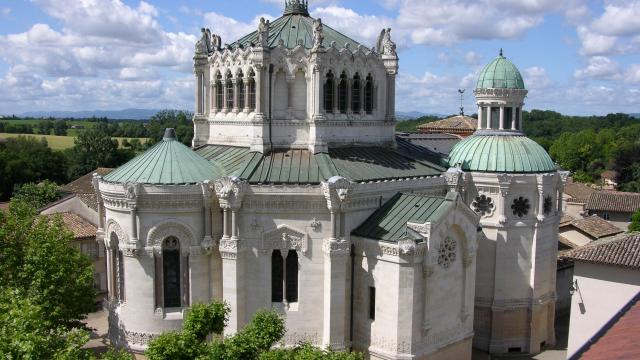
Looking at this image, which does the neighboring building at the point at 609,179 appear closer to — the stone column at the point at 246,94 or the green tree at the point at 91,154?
the green tree at the point at 91,154

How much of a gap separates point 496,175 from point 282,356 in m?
22.5

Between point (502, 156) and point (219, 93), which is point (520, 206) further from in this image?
point (219, 93)

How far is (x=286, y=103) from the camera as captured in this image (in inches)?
1469

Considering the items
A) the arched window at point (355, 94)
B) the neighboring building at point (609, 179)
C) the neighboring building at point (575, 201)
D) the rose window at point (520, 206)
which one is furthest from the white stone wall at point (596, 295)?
the neighboring building at point (609, 179)

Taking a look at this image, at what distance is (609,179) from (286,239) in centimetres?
11950

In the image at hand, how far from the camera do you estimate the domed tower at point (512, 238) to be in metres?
40.1

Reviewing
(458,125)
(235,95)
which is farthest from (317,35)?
(458,125)

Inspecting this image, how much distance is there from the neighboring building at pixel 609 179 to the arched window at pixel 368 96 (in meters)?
100

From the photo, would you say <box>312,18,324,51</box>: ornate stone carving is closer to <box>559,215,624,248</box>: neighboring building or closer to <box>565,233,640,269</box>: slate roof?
<box>565,233,640,269</box>: slate roof

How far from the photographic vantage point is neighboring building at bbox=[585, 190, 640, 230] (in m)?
83.7

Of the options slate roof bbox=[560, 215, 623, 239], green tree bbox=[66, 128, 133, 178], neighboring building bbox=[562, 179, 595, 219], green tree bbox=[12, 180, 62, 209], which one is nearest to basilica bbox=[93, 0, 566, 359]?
slate roof bbox=[560, 215, 623, 239]

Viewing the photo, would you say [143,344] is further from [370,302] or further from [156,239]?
[370,302]

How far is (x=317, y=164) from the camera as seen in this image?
35.1 m

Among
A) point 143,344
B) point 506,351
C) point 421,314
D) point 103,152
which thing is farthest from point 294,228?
point 103,152
